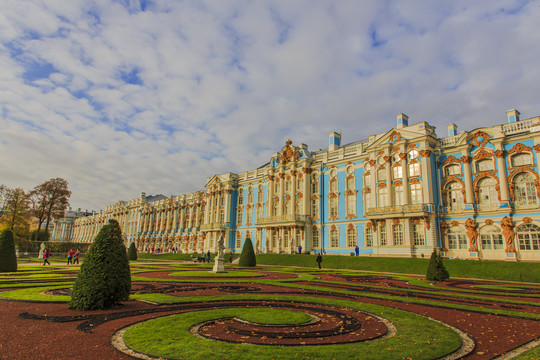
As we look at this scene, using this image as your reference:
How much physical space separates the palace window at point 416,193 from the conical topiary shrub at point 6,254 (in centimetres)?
3686

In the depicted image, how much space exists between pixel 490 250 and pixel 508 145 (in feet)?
34.6

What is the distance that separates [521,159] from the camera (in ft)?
105

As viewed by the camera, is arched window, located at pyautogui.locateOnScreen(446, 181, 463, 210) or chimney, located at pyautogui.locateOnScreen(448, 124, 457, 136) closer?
arched window, located at pyautogui.locateOnScreen(446, 181, 463, 210)

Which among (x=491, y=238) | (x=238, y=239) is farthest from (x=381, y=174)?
(x=238, y=239)

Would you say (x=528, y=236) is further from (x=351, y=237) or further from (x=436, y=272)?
(x=351, y=237)

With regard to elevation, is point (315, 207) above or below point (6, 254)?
above

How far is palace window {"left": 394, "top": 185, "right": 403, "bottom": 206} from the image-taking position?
38.4 m

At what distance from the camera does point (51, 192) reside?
2384 inches

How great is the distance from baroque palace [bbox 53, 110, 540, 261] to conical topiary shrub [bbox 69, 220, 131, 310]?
Result: 32.1 m

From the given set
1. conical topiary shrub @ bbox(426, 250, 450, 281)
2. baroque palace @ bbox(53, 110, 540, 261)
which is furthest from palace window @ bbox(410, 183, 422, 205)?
conical topiary shrub @ bbox(426, 250, 450, 281)

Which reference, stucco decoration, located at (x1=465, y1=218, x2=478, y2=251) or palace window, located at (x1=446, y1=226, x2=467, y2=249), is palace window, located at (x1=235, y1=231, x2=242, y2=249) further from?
stucco decoration, located at (x1=465, y1=218, x2=478, y2=251)

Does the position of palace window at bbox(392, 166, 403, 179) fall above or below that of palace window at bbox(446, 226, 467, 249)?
above

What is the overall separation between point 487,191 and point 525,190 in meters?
3.11

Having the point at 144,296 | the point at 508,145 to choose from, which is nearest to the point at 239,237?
the point at 508,145
